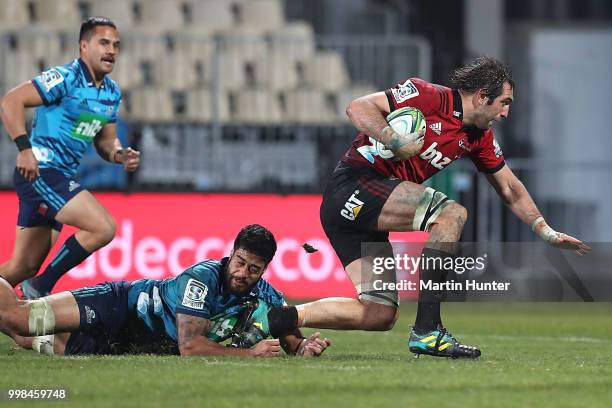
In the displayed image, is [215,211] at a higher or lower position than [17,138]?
lower

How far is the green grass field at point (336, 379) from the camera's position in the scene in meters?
6.30

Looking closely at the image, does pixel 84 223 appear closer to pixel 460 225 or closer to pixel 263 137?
pixel 460 225

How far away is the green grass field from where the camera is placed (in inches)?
248

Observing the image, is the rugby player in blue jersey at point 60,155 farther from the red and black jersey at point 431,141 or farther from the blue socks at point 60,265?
the red and black jersey at point 431,141

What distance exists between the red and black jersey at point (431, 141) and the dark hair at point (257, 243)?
0.96 metres

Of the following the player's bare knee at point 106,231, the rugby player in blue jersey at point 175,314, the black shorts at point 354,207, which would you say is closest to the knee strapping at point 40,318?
the rugby player in blue jersey at point 175,314

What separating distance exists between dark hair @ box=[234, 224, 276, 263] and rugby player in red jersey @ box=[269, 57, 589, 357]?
0.51 m

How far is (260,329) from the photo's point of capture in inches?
332

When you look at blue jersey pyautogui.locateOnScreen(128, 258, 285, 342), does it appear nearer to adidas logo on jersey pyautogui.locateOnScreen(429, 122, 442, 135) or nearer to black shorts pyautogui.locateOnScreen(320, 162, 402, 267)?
black shorts pyautogui.locateOnScreen(320, 162, 402, 267)

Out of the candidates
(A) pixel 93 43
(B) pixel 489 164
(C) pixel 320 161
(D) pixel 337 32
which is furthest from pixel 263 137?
(B) pixel 489 164

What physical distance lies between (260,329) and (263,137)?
9.29m

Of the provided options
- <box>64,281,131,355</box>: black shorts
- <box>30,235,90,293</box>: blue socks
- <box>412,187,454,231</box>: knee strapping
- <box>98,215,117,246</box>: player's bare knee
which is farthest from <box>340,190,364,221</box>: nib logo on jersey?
<box>30,235,90,293</box>: blue socks

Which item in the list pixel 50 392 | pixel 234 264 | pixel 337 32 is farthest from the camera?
pixel 337 32

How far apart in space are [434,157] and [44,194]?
124 inches
